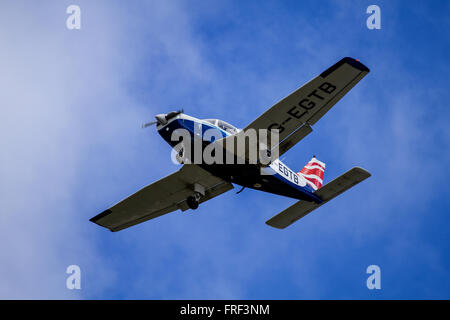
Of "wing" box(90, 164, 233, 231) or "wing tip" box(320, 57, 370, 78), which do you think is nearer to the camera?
"wing tip" box(320, 57, 370, 78)

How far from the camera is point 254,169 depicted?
87.7 ft

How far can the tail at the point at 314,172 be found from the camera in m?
30.9

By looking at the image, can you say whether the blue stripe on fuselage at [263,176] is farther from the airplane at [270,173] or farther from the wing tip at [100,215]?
the wing tip at [100,215]

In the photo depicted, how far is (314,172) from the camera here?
104 feet

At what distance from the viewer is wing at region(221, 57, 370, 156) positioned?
2353 centimetres

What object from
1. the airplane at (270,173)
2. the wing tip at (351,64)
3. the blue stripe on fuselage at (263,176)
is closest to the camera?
the wing tip at (351,64)

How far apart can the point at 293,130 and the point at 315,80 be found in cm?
265

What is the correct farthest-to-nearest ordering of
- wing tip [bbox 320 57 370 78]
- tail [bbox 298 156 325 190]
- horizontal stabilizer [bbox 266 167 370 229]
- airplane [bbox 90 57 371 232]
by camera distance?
tail [bbox 298 156 325 190] → horizontal stabilizer [bbox 266 167 370 229] → airplane [bbox 90 57 371 232] → wing tip [bbox 320 57 370 78]

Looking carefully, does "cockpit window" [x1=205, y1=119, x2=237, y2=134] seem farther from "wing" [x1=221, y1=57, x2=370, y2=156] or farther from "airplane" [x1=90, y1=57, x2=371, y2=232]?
"wing" [x1=221, y1=57, x2=370, y2=156]

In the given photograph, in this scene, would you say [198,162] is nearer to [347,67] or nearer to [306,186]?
[306,186]

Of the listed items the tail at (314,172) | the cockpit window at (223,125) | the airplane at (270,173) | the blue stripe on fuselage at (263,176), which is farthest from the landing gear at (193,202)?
the tail at (314,172)

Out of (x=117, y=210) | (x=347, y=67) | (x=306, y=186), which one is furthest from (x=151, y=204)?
(x=347, y=67)

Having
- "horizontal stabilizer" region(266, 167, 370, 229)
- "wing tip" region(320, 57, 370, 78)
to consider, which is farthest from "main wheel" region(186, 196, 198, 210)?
"wing tip" region(320, 57, 370, 78)
